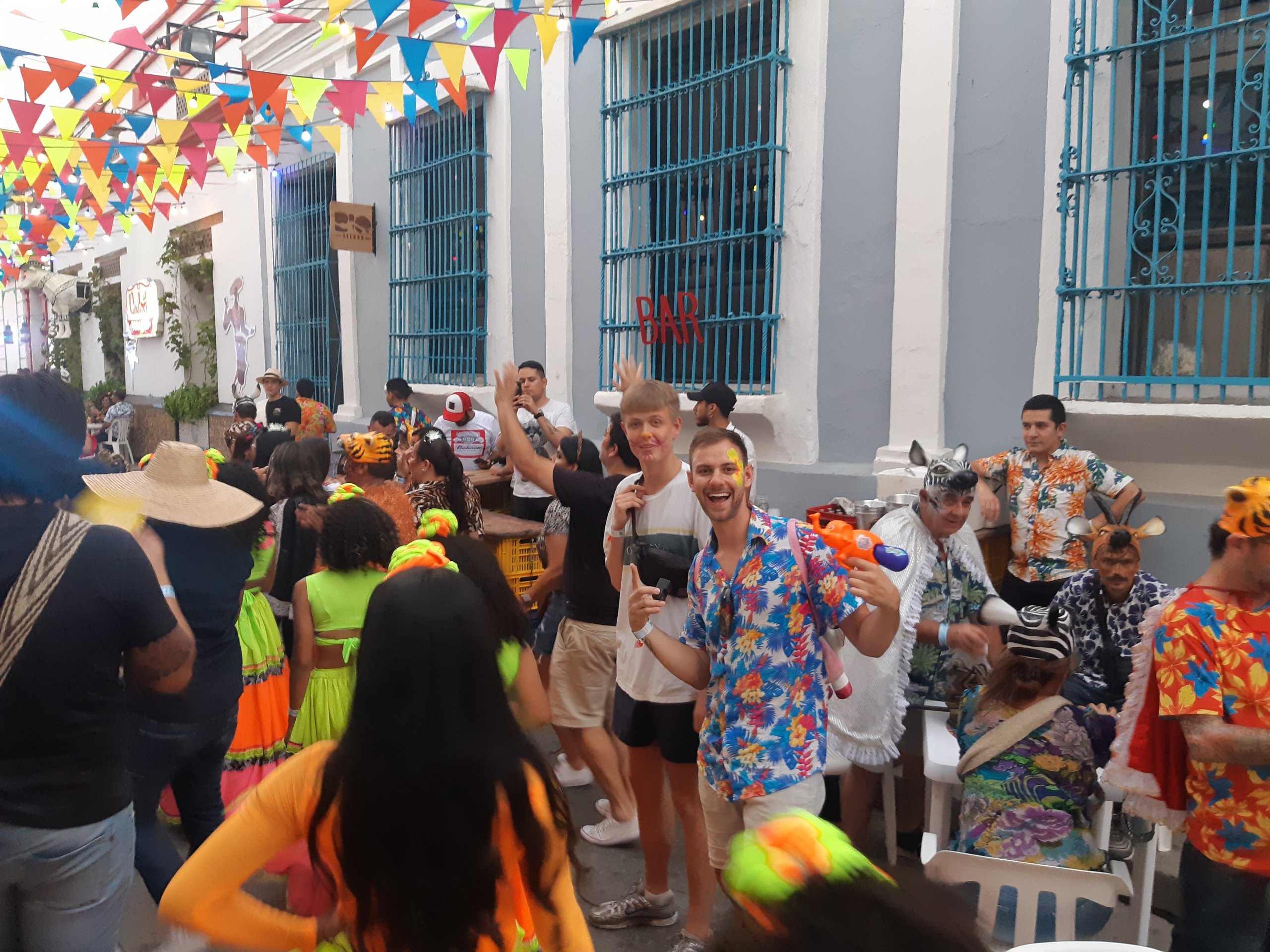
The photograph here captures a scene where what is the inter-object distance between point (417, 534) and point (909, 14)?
4.23 m

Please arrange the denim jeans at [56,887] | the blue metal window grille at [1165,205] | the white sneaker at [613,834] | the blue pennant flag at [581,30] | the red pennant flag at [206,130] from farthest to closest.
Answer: the red pennant flag at [206,130]
the blue pennant flag at [581,30]
the blue metal window grille at [1165,205]
the white sneaker at [613,834]
the denim jeans at [56,887]

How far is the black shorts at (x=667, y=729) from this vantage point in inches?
119

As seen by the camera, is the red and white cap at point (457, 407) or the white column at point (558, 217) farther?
the white column at point (558, 217)

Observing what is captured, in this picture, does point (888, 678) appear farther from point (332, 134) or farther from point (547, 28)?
point (332, 134)

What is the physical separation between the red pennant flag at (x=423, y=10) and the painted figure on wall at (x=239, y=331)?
9.41m

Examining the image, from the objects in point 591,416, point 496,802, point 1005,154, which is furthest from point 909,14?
point 496,802

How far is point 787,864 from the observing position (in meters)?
0.93

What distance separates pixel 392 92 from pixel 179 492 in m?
5.10

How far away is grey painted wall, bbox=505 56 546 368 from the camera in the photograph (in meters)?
8.23

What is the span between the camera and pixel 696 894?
306cm

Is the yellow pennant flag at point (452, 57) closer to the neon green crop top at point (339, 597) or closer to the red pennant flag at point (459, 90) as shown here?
the red pennant flag at point (459, 90)

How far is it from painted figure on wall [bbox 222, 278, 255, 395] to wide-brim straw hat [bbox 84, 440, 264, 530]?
38.3ft

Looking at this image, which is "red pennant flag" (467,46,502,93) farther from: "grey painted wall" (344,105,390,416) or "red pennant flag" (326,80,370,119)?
"grey painted wall" (344,105,390,416)

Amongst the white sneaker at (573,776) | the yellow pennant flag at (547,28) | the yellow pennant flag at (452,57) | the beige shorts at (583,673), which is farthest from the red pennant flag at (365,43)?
the white sneaker at (573,776)
